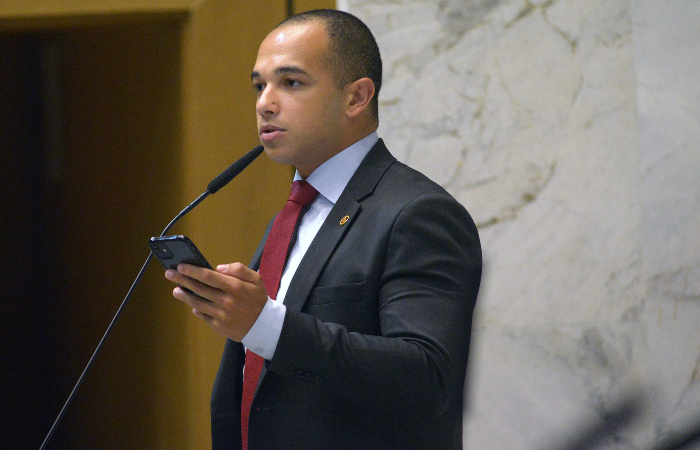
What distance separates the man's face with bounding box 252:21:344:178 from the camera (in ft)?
4.86

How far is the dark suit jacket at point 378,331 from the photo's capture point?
1.17 m

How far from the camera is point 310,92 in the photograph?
1484 millimetres

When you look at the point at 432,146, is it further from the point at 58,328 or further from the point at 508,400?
the point at 58,328

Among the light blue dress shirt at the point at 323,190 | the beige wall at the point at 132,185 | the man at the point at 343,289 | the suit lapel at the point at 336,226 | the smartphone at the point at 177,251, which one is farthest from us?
the beige wall at the point at 132,185

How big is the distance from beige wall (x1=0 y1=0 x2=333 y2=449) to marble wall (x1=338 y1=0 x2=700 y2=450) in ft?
1.60

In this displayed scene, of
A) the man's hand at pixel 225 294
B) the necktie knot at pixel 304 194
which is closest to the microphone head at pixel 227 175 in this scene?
the necktie knot at pixel 304 194

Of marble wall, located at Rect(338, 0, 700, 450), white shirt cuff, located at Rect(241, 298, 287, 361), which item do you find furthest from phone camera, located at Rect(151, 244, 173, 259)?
marble wall, located at Rect(338, 0, 700, 450)

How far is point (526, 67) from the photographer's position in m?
2.31

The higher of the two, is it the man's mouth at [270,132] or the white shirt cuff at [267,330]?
the man's mouth at [270,132]

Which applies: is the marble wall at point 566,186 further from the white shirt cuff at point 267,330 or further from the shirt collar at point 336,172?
the white shirt cuff at point 267,330

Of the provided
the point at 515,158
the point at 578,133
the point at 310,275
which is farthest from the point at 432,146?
the point at 310,275

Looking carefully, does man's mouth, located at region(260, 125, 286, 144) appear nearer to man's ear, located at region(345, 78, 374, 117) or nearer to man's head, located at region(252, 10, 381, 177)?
man's head, located at region(252, 10, 381, 177)

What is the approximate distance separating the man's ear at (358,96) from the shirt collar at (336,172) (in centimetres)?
7

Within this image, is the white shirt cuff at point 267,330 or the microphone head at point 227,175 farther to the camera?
the microphone head at point 227,175
